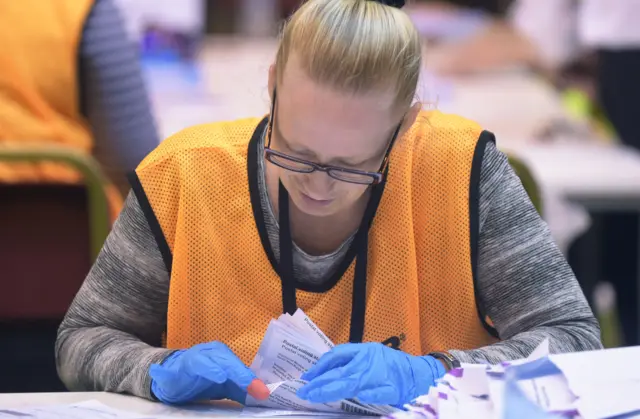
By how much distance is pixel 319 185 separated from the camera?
4.10 feet

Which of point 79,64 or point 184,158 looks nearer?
point 184,158

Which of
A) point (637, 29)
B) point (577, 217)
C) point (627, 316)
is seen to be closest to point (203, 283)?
point (577, 217)

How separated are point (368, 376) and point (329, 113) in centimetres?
31

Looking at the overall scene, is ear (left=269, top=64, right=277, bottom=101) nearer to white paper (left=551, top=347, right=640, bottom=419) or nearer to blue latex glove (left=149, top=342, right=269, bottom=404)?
blue latex glove (left=149, top=342, right=269, bottom=404)

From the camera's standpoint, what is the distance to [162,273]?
1375 millimetres

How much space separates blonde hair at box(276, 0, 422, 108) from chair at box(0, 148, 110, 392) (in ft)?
2.34

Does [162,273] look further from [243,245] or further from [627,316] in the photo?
[627,316]

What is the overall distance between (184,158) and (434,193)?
348mm

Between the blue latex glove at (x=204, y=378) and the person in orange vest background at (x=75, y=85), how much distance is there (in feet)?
→ 2.89

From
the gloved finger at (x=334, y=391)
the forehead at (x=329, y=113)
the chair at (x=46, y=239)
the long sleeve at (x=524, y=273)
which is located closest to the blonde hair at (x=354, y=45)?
→ the forehead at (x=329, y=113)

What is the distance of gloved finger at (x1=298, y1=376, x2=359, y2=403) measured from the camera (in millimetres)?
1127

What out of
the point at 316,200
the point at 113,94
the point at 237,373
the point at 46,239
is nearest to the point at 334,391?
the point at 237,373

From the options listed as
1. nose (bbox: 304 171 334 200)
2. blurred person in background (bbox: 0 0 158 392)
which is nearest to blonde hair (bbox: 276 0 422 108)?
nose (bbox: 304 171 334 200)

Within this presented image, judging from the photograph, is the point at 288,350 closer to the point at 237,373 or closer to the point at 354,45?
the point at 237,373
